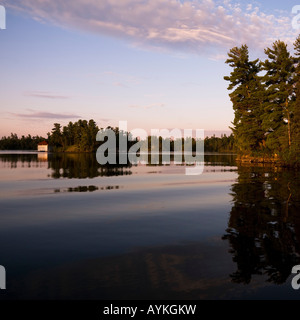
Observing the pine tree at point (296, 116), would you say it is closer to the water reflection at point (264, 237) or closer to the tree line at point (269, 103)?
the tree line at point (269, 103)

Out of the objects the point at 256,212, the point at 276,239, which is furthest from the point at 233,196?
the point at 276,239

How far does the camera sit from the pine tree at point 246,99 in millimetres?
57750

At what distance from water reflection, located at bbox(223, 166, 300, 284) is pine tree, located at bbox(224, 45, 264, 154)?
41454 mm

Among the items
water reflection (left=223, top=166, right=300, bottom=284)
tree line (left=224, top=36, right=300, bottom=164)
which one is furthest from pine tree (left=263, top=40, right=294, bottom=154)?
water reflection (left=223, top=166, right=300, bottom=284)

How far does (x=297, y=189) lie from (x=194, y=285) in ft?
64.3

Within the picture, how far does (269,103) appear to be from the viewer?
49469 mm

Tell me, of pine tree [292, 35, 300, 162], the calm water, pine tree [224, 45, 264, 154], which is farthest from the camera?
pine tree [224, 45, 264, 154]

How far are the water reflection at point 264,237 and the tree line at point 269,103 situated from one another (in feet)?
102

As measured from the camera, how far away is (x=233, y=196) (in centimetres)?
2058

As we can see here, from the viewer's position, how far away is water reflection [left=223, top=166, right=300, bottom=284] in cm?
781

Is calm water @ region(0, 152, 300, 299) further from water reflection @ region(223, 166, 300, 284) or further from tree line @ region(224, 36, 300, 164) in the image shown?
tree line @ region(224, 36, 300, 164)

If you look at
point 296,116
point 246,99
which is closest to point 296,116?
point 296,116
